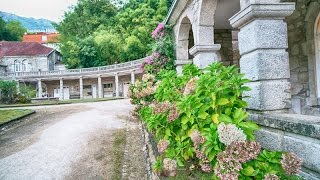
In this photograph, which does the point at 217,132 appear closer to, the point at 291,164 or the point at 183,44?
the point at 291,164

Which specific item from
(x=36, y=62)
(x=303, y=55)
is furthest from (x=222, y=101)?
(x=36, y=62)

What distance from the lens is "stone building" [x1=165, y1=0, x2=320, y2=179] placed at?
2.74m

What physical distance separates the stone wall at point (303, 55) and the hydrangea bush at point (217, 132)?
341 centimetres

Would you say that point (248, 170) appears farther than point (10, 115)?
No

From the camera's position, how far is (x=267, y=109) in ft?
11.1

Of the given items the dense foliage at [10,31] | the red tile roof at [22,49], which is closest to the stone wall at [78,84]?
the red tile roof at [22,49]

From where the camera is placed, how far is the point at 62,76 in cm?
3772

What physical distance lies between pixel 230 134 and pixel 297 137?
119 cm

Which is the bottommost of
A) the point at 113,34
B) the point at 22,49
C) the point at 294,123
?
the point at 294,123

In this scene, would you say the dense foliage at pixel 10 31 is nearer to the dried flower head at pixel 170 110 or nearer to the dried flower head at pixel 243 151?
the dried flower head at pixel 170 110

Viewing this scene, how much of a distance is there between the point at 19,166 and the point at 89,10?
153 ft

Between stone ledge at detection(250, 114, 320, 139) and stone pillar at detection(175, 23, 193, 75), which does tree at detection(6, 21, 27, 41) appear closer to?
stone pillar at detection(175, 23, 193, 75)

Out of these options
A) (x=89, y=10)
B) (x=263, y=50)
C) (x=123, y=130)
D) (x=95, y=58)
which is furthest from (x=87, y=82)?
(x=263, y=50)

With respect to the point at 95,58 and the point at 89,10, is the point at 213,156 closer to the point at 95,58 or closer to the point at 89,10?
the point at 95,58
